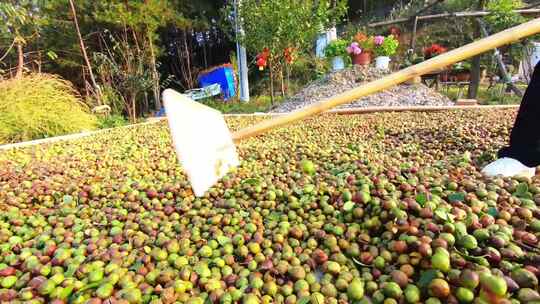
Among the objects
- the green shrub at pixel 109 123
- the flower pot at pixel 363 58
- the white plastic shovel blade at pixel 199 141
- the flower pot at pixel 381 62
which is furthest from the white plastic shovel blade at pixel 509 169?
the flower pot at pixel 363 58

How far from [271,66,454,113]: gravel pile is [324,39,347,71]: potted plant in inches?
15.7

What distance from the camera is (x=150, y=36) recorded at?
7.77 m

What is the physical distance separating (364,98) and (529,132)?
4.41m

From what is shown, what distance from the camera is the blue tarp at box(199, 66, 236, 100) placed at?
368 inches

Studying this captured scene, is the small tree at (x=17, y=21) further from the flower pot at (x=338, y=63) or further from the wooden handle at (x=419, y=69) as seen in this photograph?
the flower pot at (x=338, y=63)

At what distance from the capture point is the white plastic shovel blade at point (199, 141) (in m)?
1.62

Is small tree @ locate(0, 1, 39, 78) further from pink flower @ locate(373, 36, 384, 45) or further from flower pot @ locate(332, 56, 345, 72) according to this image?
pink flower @ locate(373, 36, 384, 45)

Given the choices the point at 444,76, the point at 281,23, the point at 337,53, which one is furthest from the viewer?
the point at 444,76

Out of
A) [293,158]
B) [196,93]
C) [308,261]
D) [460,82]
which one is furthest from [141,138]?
[460,82]

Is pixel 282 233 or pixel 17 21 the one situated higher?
pixel 17 21

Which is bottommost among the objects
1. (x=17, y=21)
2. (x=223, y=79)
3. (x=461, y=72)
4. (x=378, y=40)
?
(x=461, y=72)

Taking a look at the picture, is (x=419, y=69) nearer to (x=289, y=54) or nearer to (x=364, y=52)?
(x=289, y=54)

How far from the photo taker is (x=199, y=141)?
5.85 feet

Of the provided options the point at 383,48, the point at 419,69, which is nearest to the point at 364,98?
the point at 383,48
